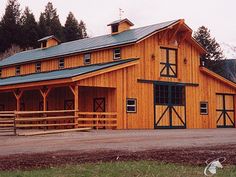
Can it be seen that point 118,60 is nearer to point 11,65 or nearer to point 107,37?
point 107,37

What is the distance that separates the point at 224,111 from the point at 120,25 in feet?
34.6

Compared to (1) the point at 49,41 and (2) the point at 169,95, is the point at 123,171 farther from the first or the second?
(1) the point at 49,41

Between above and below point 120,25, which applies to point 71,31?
above

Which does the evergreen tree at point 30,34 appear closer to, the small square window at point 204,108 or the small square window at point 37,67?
the small square window at point 37,67

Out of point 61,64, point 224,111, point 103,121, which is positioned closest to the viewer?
point 103,121

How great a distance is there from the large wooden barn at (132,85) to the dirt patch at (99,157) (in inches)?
521

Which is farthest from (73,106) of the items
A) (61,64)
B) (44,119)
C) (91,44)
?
(44,119)

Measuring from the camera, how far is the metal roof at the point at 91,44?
3350 cm

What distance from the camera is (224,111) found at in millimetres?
37062

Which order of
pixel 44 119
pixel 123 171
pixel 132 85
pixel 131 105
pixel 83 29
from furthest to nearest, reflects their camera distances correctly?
pixel 83 29 < pixel 132 85 < pixel 131 105 < pixel 44 119 < pixel 123 171

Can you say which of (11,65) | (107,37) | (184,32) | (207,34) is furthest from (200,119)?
(207,34)

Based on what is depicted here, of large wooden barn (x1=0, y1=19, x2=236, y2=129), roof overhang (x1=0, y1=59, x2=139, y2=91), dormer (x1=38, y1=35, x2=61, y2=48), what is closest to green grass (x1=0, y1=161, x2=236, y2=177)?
roof overhang (x1=0, y1=59, x2=139, y2=91)

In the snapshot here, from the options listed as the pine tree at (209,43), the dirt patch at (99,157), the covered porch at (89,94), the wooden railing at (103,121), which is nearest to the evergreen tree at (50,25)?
the pine tree at (209,43)

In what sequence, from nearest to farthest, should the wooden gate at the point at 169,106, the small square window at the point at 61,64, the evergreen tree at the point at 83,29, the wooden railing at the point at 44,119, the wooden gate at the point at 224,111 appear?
the wooden railing at the point at 44,119, the wooden gate at the point at 169,106, the wooden gate at the point at 224,111, the small square window at the point at 61,64, the evergreen tree at the point at 83,29
